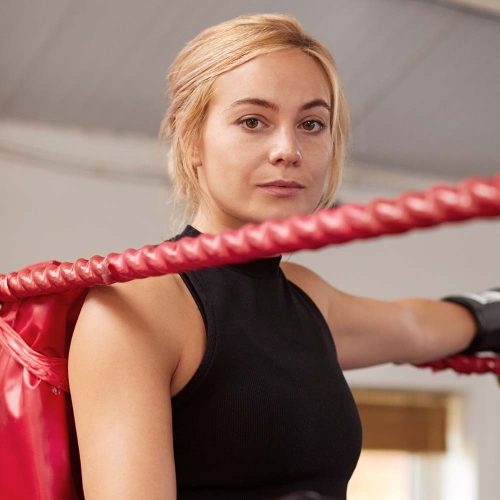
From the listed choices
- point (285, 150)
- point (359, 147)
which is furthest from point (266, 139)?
point (359, 147)

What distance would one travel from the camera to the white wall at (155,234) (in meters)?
3.63

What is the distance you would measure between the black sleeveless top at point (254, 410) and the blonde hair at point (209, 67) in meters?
0.14

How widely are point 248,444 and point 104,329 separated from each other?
0.17 metres

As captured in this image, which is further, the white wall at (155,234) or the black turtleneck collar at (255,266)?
the white wall at (155,234)

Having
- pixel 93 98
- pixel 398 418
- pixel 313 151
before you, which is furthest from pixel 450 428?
pixel 313 151

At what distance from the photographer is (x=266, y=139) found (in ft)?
3.00

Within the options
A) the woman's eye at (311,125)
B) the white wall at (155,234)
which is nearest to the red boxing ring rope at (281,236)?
the woman's eye at (311,125)

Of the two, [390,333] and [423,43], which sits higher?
[423,43]

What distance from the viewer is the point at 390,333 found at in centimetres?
121

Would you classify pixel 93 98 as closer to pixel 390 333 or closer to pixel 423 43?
pixel 423 43

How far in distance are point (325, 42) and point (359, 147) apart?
0.94m

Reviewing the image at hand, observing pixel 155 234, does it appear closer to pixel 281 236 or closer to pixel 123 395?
pixel 123 395

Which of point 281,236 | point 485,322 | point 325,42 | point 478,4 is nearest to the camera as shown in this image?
point 281,236

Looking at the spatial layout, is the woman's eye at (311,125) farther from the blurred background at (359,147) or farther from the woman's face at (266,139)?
the blurred background at (359,147)
